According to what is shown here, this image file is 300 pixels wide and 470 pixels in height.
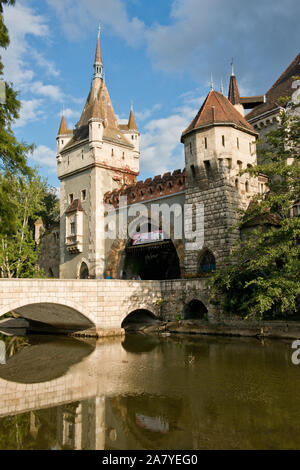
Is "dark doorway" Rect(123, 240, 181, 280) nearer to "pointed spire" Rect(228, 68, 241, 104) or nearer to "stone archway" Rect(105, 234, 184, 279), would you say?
"stone archway" Rect(105, 234, 184, 279)

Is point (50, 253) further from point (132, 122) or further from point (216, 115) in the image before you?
point (216, 115)

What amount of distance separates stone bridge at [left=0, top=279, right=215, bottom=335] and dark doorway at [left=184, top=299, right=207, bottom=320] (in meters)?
0.13

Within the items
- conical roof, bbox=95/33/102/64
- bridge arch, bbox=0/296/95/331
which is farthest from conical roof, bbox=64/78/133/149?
bridge arch, bbox=0/296/95/331

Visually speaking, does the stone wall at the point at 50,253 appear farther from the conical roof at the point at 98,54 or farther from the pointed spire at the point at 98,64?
the conical roof at the point at 98,54

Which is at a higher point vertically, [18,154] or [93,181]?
[93,181]

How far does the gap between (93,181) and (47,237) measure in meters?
9.78

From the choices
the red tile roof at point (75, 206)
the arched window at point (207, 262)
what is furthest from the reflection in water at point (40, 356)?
the red tile roof at point (75, 206)

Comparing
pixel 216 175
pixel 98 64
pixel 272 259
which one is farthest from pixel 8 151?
pixel 98 64

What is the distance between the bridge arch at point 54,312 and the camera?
16909 millimetres

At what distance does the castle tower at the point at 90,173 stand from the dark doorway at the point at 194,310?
8873 millimetres

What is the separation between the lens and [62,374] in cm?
1166

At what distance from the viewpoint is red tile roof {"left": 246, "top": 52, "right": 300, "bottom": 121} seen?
92.2 feet
